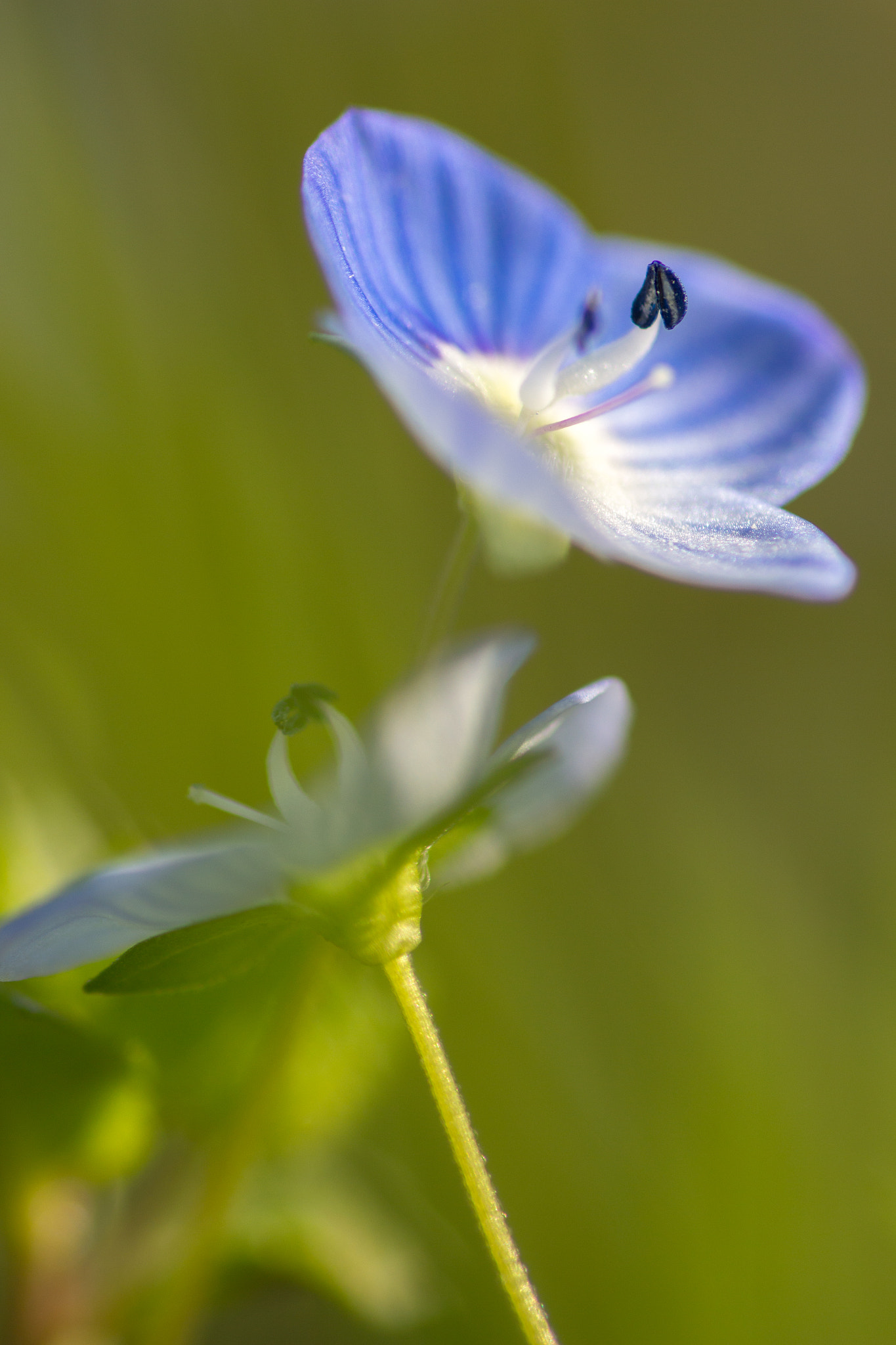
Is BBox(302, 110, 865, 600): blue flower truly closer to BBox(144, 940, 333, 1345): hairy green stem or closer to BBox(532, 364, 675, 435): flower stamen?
BBox(532, 364, 675, 435): flower stamen

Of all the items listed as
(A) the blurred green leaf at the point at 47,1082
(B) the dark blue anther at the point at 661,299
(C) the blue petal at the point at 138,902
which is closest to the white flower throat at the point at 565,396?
(B) the dark blue anther at the point at 661,299

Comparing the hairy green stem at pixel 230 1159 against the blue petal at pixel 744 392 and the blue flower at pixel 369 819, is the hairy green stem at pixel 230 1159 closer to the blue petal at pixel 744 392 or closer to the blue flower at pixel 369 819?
the blue flower at pixel 369 819

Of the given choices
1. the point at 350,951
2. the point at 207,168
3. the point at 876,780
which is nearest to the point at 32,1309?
the point at 350,951

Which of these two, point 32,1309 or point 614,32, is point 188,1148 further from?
point 614,32

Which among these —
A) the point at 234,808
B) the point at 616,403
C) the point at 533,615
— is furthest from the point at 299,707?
the point at 533,615

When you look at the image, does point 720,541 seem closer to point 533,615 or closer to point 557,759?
point 557,759

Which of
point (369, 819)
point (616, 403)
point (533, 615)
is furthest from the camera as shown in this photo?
point (533, 615)
